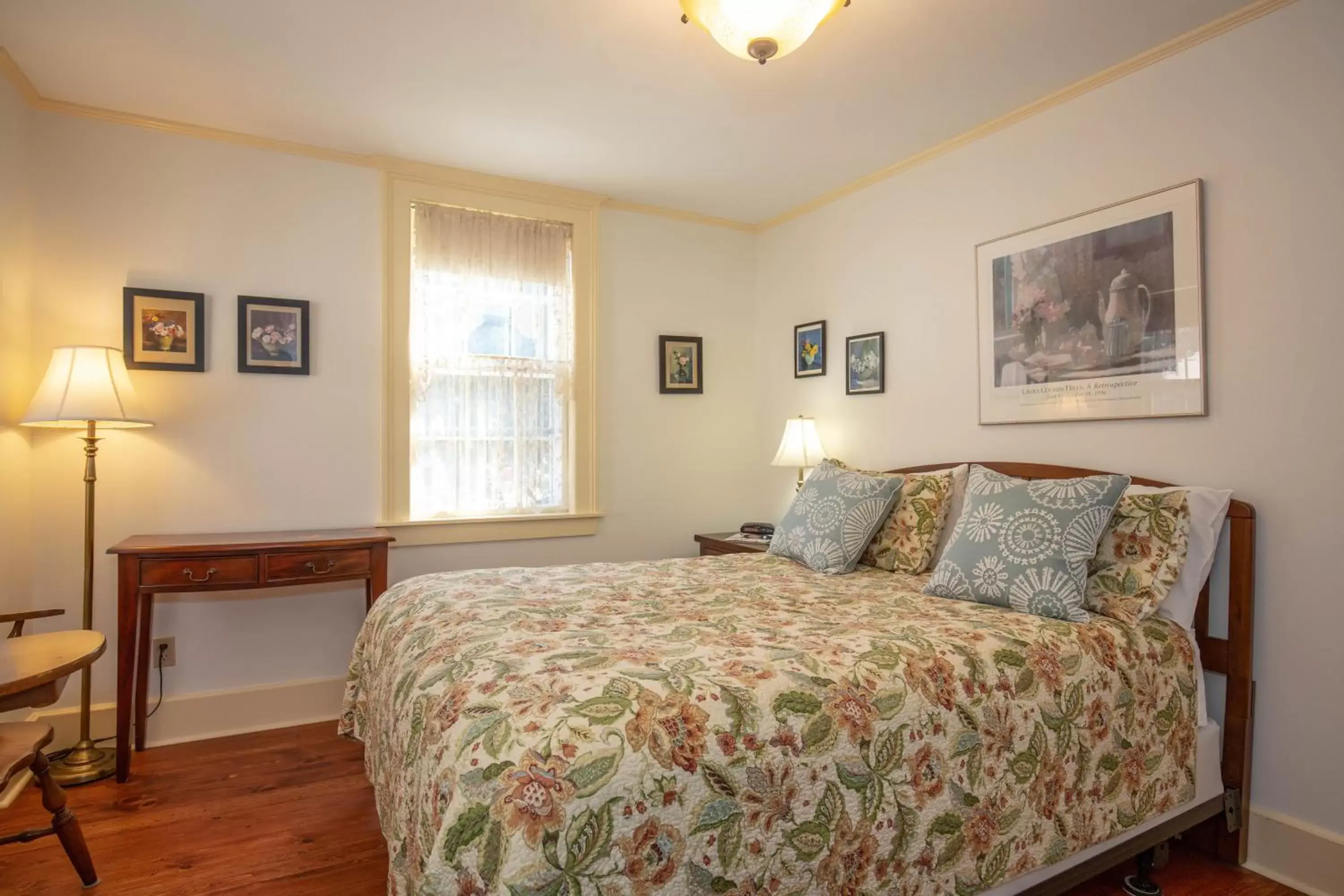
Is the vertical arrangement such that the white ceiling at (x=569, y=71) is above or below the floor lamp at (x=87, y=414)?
above

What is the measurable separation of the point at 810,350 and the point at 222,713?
3202 mm

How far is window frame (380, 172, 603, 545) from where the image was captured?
3.28 metres

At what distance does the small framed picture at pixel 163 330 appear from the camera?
2.87 metres

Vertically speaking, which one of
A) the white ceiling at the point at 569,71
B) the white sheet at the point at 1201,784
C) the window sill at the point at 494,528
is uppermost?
the white ceiling at the point at 569,71

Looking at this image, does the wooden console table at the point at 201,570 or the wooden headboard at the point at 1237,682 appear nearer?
the wooden headboard at the point at 1237,682

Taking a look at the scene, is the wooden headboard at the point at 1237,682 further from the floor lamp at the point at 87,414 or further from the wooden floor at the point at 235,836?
the floor lamp at the point at 87,414

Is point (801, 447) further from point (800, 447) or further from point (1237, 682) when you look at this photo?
point (1237, 682)

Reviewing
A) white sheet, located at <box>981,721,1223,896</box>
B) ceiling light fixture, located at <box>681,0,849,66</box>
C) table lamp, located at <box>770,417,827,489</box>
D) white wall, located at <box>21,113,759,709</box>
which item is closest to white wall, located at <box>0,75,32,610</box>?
white wall, located at <box>21,113,759,709</box>

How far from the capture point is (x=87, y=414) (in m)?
2.51

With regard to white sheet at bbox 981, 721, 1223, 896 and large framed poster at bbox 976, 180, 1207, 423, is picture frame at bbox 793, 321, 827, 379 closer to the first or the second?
large framed poster at bbox 976, 180, 1207, 423

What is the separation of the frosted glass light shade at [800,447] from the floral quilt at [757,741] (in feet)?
4.88

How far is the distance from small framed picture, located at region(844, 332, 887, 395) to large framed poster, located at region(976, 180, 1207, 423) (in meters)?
0.54

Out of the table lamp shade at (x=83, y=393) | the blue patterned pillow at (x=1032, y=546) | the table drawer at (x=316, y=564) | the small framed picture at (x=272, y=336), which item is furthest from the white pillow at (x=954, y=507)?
the table lamp shade at (x=83, y=393)

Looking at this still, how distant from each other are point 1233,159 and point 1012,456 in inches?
45.9
